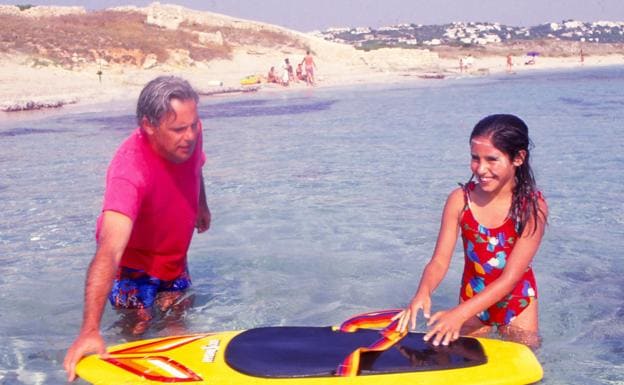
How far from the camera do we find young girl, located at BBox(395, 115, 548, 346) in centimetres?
320

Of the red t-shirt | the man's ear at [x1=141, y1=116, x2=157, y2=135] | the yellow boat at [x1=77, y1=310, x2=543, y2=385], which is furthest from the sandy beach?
the yellow boat at [x1=77, y1=310, x2=543, y2=385]

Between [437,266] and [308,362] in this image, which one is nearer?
[308,362]

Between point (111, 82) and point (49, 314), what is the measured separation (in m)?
21.0

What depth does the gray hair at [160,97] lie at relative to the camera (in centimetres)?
341

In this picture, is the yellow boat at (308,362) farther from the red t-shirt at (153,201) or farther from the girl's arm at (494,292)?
the red t-shirt at (153,201)

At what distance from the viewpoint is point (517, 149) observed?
324 cm

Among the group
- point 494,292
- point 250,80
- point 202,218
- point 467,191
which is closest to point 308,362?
point 494,292

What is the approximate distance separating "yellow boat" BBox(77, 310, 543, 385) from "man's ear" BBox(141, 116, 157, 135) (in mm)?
1006

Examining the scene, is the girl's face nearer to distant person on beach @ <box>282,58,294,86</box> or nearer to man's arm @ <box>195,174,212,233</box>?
man's arm @ <box>195,174,212,233</box>

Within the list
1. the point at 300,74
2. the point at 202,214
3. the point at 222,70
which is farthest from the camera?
the point at 222,70

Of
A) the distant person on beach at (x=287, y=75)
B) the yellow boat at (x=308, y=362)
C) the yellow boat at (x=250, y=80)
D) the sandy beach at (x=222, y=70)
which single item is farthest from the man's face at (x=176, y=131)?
the distant person on beach at (x=287, y=75)

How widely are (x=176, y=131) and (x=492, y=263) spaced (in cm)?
163

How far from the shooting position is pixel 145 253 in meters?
3.80

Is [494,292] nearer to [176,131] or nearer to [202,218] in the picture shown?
[176,131]
